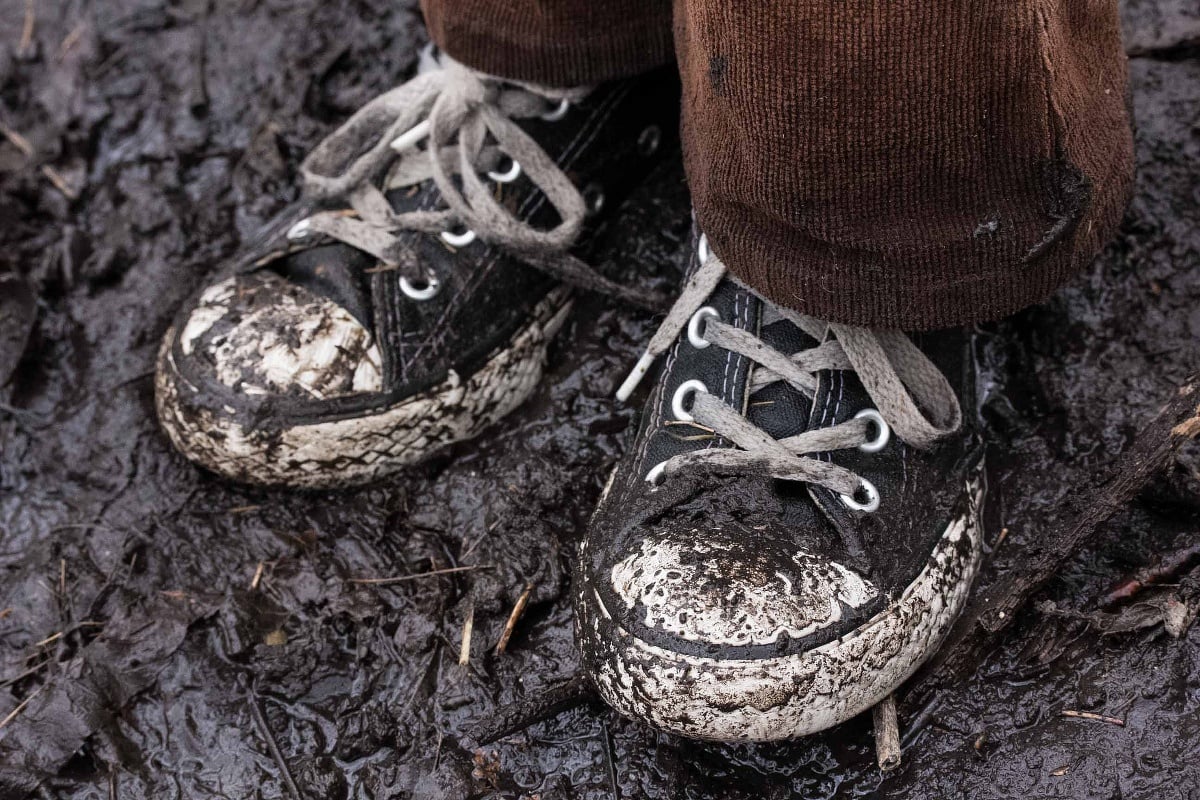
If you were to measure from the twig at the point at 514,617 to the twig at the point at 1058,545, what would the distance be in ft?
2.17

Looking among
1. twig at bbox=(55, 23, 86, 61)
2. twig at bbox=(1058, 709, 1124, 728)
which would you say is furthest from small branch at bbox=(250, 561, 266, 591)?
twig at bbox=(55, 23, 86, 61)

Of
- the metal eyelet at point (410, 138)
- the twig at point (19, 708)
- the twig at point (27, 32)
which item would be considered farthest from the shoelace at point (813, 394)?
the twig at point (27, 32)

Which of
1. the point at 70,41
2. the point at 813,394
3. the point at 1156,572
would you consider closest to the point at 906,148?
the point at 813,394

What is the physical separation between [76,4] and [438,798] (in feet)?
8.36

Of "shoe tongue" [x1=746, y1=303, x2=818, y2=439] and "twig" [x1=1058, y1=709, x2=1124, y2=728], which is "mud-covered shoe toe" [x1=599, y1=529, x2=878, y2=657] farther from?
"twig" [x1=1058, y1=709, x2=1124, y2=728]

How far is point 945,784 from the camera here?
163 cm

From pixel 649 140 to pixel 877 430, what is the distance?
2.95ft

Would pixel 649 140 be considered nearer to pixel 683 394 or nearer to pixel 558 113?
pixel 558 113

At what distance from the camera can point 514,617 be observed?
6.11ft

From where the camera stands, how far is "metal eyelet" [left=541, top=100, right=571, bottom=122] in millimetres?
2066

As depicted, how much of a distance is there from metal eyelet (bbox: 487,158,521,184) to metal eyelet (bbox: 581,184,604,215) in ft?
0.54

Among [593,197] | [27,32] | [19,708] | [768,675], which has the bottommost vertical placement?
[19,708]

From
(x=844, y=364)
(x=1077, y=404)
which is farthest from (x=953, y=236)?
(x=1077, y=404)

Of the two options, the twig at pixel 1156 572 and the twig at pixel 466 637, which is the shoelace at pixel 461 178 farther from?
the twig at pixel 1156 572
